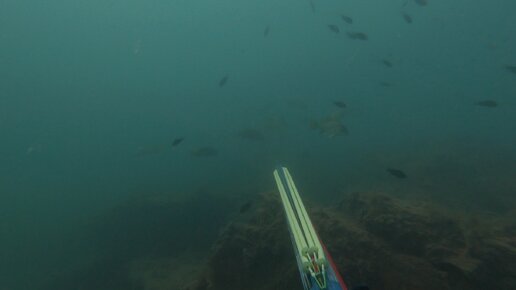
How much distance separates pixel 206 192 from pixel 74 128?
6234cm

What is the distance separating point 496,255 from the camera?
5.42m

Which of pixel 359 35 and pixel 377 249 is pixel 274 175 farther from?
pixel 359 35

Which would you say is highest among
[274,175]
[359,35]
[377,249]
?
[359,35]

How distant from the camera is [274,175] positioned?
4.82 metres

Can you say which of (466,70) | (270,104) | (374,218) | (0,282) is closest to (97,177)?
(0,282)

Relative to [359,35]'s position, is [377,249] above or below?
below

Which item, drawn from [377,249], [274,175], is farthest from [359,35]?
[274,175]

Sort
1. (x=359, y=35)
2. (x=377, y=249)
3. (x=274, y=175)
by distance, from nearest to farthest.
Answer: (x=274, y=175), (x=377, y=249), (x=359, y=35)

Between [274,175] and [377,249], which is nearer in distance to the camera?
[274,175]

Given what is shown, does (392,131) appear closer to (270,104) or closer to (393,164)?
(393,164)

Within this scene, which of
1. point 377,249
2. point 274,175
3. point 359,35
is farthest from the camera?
point 359,35

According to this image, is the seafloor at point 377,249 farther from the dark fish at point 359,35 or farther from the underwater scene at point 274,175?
the dark fish at point 359,35

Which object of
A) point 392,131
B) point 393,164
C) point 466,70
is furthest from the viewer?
point 466,70

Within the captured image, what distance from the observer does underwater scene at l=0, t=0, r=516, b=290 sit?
5812mm
